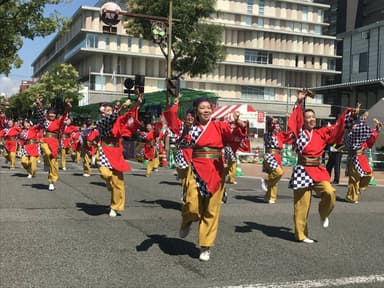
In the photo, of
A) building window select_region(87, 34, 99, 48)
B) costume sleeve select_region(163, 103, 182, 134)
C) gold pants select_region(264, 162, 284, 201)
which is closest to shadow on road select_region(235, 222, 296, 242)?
costume sleeve select_region(163, 103, 182, 134)

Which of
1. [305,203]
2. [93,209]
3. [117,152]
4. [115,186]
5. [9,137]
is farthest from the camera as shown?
[9,137]

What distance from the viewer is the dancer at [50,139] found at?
432 inches

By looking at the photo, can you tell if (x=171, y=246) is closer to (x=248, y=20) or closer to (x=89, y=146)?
(x=89, y=146)

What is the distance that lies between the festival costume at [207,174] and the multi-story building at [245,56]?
51405 millimetres

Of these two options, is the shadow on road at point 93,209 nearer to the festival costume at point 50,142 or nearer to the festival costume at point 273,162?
the festival costume at point 50,142

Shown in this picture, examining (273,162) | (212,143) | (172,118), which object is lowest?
(273,162)

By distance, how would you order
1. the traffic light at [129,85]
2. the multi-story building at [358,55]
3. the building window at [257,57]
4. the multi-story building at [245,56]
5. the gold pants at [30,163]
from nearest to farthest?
the gold pants at [30,163], the traffic light at [129,85], the multi-story building at [358,55], the multi-story building at [245,56], the building window at [257,57]

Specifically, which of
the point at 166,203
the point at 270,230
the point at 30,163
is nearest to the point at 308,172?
the point at 270,230

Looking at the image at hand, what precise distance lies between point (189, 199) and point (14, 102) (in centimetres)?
7486

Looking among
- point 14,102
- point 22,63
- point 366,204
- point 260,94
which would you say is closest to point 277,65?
point 260,94

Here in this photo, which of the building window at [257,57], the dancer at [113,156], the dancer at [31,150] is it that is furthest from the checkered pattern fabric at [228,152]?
the building window at [257,57]

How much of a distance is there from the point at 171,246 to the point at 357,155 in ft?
22.1

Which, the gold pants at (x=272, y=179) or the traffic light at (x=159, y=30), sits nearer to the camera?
the gold pants at (x=272, y=179)

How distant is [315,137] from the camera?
6730mm
